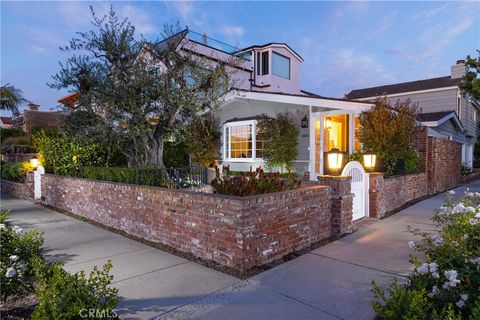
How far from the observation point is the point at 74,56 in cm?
743

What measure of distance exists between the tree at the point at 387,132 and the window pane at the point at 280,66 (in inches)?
430

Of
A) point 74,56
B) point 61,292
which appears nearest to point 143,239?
point 61,292

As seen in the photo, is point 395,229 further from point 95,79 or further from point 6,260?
point 95,79

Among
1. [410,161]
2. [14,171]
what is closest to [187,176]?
[410,161]

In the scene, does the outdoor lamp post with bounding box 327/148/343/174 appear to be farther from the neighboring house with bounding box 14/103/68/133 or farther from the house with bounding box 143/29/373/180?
the neighboring house with bounding box 14/103/68/133

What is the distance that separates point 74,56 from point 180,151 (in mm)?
5995

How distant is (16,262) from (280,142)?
8.92 metres

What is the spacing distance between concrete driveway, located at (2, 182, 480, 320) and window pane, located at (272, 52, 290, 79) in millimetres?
15027

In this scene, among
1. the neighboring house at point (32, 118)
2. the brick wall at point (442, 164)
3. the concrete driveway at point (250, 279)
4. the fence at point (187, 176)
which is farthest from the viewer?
the neighboring house at point (32, 118)

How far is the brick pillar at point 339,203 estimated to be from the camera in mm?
5762

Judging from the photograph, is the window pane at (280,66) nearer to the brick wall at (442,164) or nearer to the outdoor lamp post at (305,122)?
the outdoor lamp post at (305,122)

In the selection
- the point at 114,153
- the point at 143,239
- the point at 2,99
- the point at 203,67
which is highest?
the point at 2,99

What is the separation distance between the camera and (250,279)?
3.85 m

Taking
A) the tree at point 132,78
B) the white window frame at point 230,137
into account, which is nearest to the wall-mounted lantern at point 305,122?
the white window frame at point 230,137
